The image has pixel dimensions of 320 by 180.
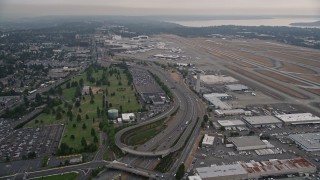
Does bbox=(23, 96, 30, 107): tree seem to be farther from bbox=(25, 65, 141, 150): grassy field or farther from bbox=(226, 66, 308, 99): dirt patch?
bbox=(226, 66, 308, 99): dirt patch

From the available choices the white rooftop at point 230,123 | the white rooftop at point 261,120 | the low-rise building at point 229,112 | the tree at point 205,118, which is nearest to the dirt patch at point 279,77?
the low-rise building at point 229,112

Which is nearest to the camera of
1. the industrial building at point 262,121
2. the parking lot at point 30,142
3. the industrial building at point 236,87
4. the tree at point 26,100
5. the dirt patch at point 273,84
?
the parking lot at point 30,142

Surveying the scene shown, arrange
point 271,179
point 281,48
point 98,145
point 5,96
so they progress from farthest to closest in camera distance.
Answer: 1. point 281,48
2. point 5,96
3. point 98,145
4. point 271,179

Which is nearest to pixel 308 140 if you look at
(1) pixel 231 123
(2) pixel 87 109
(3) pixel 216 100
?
(1) pixel 231 123

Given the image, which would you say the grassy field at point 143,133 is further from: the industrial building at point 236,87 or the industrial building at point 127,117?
the industrial building at point 236,87

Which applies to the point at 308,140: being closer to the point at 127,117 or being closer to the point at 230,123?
the point at 230,123

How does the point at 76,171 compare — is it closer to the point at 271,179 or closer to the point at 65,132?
the point at 65,132

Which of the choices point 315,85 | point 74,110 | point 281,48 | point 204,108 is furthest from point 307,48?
point 74,110
